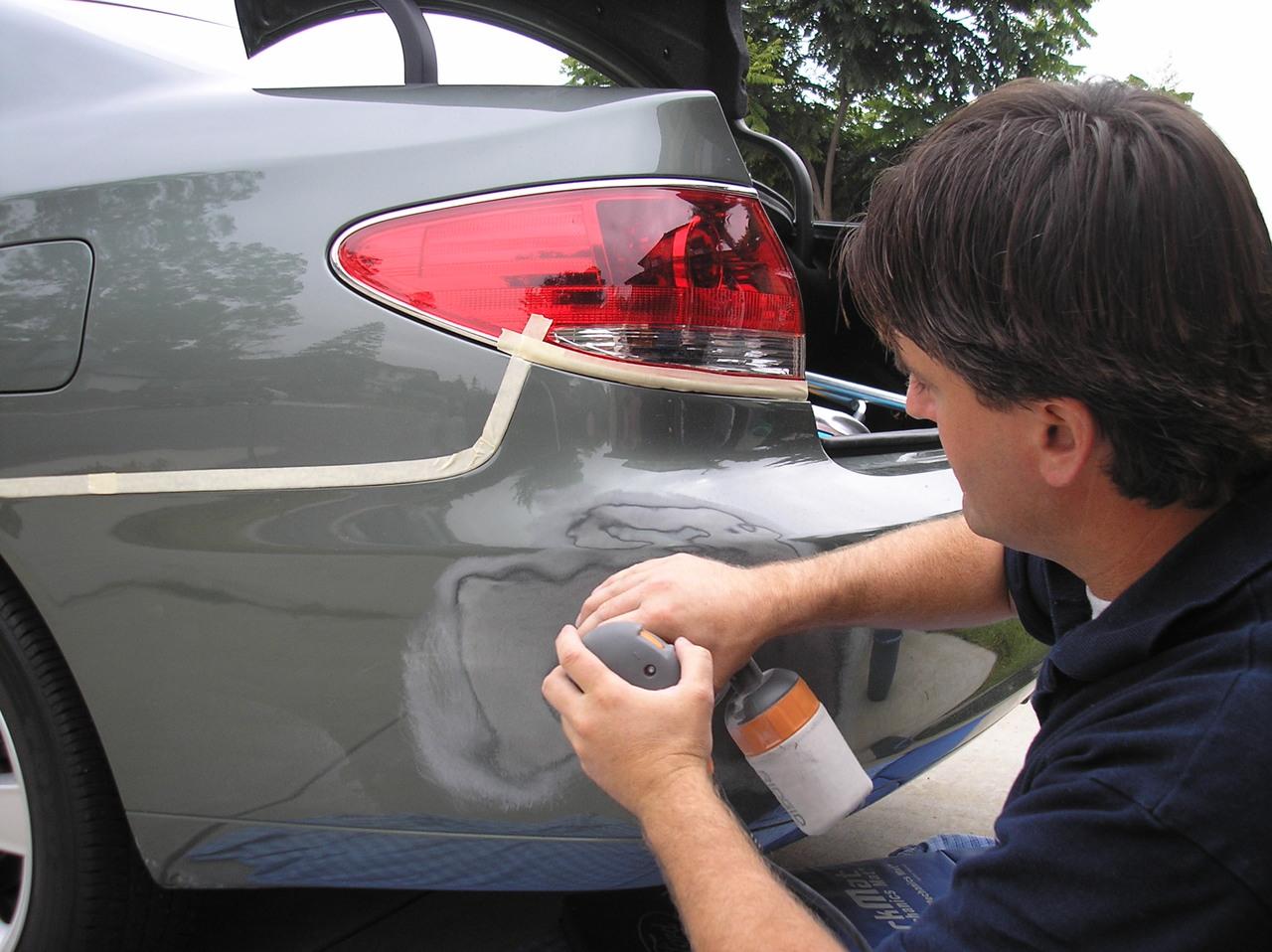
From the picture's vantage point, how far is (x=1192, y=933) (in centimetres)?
72

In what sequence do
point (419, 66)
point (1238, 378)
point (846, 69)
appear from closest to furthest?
point (1238, 378)
point (419, 66)
point (846, 69)

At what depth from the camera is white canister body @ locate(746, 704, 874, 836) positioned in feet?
3.76

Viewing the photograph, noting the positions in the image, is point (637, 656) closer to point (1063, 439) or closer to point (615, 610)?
point (615, 610)

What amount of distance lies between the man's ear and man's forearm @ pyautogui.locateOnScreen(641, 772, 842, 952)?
398mm

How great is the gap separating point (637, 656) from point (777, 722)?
0.64ft

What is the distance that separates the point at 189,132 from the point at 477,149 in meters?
0.34

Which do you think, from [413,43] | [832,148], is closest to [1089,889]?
[413,43]

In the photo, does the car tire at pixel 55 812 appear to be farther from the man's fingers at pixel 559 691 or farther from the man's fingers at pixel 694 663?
the man's fingers at pixel 694 663

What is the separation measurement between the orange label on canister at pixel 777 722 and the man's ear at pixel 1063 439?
362mm

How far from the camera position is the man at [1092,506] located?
0.73 m

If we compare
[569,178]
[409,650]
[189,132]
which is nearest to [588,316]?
[569,178]

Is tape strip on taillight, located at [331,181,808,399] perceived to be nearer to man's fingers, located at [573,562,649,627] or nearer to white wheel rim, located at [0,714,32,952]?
man's fingers, located at [573,562,649,627]

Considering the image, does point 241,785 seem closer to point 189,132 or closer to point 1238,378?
point 189,132

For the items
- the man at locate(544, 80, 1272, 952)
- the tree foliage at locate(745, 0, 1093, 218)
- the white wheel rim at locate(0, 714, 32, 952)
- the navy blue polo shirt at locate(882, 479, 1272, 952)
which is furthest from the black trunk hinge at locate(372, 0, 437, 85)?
the tree foliage at locate(745, 0, 1093, 218)
